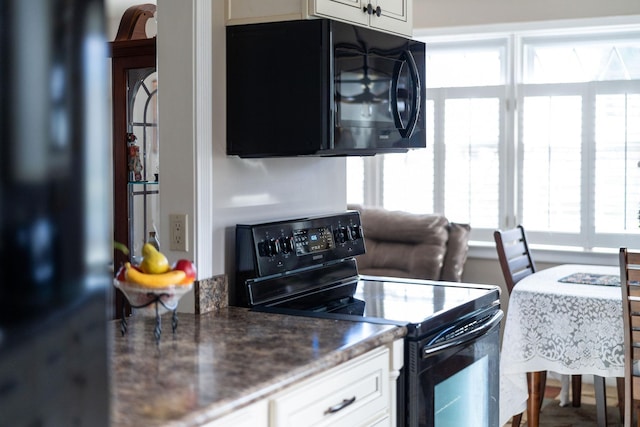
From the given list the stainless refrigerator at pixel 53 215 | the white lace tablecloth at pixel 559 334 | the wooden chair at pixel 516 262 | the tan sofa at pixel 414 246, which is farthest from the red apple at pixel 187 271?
the tan sofa at pixel 414 246

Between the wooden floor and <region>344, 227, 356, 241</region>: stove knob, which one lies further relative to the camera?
the wooden floor

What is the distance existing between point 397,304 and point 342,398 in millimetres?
664

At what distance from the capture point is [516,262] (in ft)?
14.3

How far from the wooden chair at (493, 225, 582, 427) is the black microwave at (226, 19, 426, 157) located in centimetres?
165

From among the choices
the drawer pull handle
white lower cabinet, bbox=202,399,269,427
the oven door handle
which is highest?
white lower cabinet, bbox=202,399,269,427

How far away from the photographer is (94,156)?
1.11 meters

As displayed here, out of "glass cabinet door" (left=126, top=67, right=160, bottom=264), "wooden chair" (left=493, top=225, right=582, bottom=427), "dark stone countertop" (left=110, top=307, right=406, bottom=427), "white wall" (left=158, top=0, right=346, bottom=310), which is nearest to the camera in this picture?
"dark stone countertop" (left=110, top=307, right=406, bottom=427)

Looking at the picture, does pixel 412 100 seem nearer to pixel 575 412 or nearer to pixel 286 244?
pixel 286 244

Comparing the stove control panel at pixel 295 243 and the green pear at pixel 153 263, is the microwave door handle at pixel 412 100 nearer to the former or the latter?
the stove control panel at pixel 295 243

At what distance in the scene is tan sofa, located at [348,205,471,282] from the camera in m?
5.05

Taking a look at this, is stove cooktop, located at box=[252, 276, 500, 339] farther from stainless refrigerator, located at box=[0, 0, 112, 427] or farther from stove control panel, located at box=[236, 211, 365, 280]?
stainless refrigerator, located at box=[0, 0, 112, 427]

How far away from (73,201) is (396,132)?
1.90 metres

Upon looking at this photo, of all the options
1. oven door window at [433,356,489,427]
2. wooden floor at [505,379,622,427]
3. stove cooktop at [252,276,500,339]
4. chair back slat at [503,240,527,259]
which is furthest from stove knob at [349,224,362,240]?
wooden floor at [505,379,622,427]

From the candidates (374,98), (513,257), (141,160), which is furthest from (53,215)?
(513,257)
